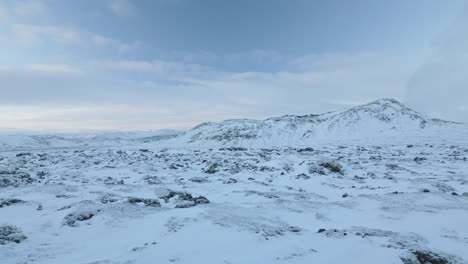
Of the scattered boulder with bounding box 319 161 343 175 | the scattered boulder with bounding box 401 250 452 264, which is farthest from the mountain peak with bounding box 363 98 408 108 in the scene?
the scattered boulder with bounding box 401 250 452 264

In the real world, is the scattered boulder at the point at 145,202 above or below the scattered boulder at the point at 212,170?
above

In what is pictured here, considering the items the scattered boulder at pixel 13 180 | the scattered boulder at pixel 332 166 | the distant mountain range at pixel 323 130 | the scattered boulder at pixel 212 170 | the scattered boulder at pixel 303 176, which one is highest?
the distant mountain range at pixel 323 130

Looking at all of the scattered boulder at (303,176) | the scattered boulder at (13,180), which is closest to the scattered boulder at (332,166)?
the scattered boulder at (303,176)

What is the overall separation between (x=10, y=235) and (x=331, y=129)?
400ft

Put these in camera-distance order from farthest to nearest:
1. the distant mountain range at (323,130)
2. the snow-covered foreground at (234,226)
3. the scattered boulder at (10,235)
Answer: the distant mountain range at (323,130) < the scattered boulder at (10,235) < the snow-covered foreground at (234,226)

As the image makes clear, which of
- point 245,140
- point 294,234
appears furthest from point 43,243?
point 245,140

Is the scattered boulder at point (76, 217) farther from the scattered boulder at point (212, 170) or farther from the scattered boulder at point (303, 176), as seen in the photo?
the scattered boulder at point (212, 170)

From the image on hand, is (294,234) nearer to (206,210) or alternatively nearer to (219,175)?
(206,210)

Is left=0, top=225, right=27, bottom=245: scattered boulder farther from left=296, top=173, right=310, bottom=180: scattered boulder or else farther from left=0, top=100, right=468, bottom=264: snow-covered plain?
left=296, top=173, right=310, bottom=180: scattered boulder

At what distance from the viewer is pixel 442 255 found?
28.8 feet

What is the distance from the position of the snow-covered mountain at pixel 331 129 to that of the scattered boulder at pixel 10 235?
328ft

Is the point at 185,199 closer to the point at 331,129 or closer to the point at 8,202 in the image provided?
the point at 8,202

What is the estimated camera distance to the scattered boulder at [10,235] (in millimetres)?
10492

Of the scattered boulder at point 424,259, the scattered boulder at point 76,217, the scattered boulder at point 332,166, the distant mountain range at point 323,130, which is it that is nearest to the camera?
the scattered boulder at point 424,259
